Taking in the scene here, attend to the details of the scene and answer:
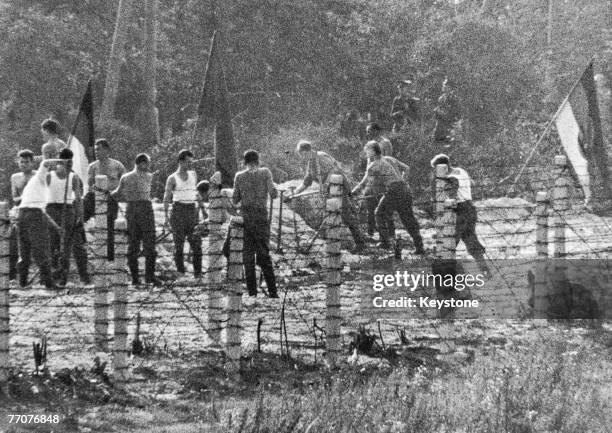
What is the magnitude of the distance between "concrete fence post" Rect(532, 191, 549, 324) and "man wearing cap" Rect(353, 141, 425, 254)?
238cm

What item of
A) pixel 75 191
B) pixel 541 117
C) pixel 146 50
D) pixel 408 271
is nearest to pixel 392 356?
pixel 408 271

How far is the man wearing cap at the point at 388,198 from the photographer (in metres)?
15.1

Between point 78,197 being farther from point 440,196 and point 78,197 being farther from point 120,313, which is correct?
point 440,196

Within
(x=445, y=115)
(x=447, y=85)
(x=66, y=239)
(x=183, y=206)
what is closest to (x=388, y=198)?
(x=183, y=206)

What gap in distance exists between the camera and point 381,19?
105ft

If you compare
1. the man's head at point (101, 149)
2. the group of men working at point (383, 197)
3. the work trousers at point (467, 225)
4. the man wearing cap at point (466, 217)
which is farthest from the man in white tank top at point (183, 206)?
the work trousers at point (467, 225)

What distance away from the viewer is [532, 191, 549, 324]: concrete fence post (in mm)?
12688

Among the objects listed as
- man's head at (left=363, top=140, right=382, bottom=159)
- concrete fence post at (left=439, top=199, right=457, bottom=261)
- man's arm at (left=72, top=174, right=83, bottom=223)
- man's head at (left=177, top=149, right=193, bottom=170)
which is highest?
man's head at (left=363, top=140, right=382, bottom=159)

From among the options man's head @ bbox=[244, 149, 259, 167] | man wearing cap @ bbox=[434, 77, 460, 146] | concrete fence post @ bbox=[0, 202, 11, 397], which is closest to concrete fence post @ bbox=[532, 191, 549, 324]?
man's head @ bbox=[244, 149, 259, 167]

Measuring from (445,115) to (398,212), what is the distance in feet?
44.5

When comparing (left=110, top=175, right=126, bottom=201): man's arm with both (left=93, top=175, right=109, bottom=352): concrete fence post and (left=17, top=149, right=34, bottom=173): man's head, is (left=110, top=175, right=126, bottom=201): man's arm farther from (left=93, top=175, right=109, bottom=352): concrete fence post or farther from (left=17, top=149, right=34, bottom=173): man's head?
(left=93, top=175, right=109, bottom=352): concrete fence post

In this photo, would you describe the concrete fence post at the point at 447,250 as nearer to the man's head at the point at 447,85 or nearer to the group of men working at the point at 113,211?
the group of men working at the point at 113,211

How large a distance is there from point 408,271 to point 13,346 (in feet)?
14.7

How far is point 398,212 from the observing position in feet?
49.9
